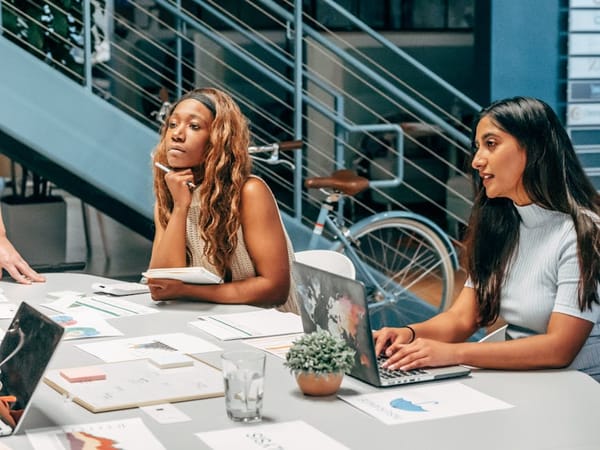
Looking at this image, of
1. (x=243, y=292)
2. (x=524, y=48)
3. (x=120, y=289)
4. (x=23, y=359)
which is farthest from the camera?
(x=524, y=48)

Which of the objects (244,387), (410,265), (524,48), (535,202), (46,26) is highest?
(46,26)

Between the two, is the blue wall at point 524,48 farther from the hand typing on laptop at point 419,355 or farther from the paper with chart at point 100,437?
the paper with chart at point 100,437

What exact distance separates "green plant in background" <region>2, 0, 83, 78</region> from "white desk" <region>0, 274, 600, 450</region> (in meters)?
3.73

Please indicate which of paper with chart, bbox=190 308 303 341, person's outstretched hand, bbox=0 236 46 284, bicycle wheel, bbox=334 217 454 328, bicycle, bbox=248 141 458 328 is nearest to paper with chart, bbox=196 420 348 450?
paper with chart, bbox=190 308 303 341

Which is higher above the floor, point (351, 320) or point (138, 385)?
point (351, 320)

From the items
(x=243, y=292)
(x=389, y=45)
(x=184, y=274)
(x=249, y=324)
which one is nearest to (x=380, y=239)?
(x=389, y=45)

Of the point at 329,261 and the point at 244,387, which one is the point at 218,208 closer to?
the point at 329,261

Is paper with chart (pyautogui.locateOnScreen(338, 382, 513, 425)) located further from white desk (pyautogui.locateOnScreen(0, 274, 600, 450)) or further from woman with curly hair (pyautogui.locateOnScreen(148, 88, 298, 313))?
woman with curly hair (pyautogui.locateOnScreen(148, 88, 298, 313))

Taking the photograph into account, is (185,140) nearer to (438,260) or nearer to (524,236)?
(524,236)

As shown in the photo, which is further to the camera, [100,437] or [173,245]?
[173,245]

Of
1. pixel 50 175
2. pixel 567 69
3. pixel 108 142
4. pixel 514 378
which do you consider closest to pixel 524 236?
pixel 514 378

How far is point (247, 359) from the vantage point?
1789 millimetres

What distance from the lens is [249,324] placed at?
103 inches

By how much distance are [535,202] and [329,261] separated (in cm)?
93
